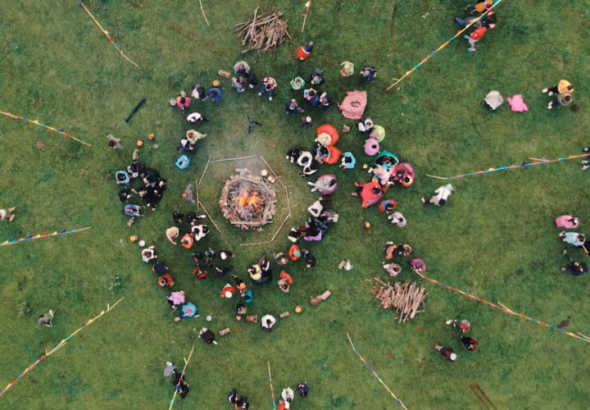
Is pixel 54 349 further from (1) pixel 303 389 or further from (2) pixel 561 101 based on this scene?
(2) pixel 561 101

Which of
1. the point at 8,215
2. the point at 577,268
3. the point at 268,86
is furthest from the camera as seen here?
the point at 8,215

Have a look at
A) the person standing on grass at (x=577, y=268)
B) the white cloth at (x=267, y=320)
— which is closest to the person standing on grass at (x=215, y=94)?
the white cloth at (x=267, y=320)

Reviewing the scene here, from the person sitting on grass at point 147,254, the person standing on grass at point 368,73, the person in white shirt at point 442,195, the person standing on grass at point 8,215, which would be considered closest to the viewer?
the person standing on grass at point 368,73

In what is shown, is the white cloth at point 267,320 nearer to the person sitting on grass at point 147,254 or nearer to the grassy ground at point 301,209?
the grassy ground at point 301,209

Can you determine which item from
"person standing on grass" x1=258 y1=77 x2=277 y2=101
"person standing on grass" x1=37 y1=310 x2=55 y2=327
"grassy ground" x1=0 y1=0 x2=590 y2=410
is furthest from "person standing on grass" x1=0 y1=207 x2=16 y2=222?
"person standing on grass" x1=258 y1=77 x2=277 y2=101

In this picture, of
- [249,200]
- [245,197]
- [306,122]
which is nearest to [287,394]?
[249,200]

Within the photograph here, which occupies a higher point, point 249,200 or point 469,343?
point 249,200

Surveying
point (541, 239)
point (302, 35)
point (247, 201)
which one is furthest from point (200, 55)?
point (541, 239)

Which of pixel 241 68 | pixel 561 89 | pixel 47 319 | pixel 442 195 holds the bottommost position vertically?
pixel 47 319
